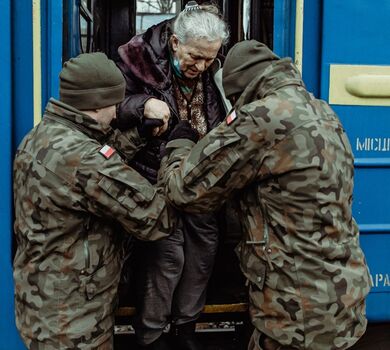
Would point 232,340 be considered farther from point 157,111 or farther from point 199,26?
point 199,26

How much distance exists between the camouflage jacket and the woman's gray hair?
0.59 m

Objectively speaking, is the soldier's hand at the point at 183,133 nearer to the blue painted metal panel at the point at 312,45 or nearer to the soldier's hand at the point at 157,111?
the soldier's hand at the point at 157,111

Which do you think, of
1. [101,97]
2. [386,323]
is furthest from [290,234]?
[386,323]

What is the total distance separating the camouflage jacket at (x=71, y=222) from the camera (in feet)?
6.03

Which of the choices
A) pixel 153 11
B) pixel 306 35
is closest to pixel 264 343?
pixel 306 35

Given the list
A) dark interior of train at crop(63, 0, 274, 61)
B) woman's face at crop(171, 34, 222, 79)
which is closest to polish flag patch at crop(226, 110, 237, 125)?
woman's face at crop(171, 34, 222, 79)

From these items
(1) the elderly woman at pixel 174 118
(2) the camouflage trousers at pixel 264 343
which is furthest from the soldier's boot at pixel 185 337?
(2) the camouflage trousers at pixel 264 343

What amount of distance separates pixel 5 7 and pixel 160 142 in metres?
0.77

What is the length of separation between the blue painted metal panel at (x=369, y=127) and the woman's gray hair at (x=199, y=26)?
16.6 inches

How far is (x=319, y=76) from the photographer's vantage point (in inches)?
95.7

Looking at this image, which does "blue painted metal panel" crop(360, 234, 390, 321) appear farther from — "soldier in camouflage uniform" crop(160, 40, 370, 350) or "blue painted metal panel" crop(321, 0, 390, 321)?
"soldier in camouflage uniform" crop(160, 40, 370, 350)

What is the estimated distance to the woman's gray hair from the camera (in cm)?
233

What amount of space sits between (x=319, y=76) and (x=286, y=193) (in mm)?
787

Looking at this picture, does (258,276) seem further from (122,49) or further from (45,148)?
(122,49)
